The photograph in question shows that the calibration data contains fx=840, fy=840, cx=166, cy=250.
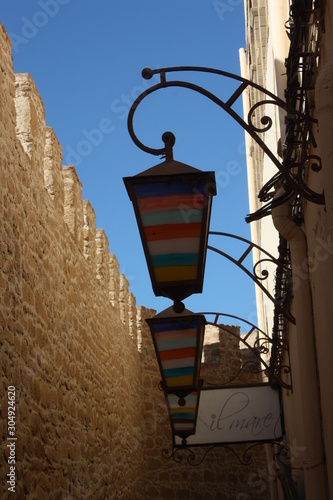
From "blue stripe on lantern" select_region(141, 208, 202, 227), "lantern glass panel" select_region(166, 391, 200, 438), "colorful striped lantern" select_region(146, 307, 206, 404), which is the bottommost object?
"lantern glass panel" select_region(166, 391, 200, 438)

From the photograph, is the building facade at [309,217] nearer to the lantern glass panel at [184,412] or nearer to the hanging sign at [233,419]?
the hanging sign at [233,419]

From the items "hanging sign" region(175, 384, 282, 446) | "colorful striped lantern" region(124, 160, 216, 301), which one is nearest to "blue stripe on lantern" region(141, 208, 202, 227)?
"colorful striped lantern" region(124, 160, 216, 301)

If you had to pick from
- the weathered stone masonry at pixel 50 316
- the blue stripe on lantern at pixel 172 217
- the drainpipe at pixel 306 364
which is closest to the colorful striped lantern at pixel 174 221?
the blue stripe on lantern at pixel 172 217

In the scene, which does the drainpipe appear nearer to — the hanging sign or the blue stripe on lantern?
the blue stripe on lantern

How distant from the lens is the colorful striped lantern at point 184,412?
235 inches

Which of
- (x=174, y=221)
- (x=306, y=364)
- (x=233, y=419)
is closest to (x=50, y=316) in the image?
(x=233, y=419)

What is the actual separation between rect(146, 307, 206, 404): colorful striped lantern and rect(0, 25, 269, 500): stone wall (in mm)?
1137

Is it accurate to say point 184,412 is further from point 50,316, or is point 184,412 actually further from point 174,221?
point 174,221

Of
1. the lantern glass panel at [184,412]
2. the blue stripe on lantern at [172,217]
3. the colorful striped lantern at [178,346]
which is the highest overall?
the blue stripe on lantern at [172,217]

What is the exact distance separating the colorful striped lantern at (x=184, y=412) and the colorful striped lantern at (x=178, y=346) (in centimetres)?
58

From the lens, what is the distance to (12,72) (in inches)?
261

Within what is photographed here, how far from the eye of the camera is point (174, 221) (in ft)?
10.8

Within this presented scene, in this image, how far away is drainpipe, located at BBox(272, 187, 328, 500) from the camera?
482 cm

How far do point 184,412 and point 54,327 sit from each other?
1762mm
